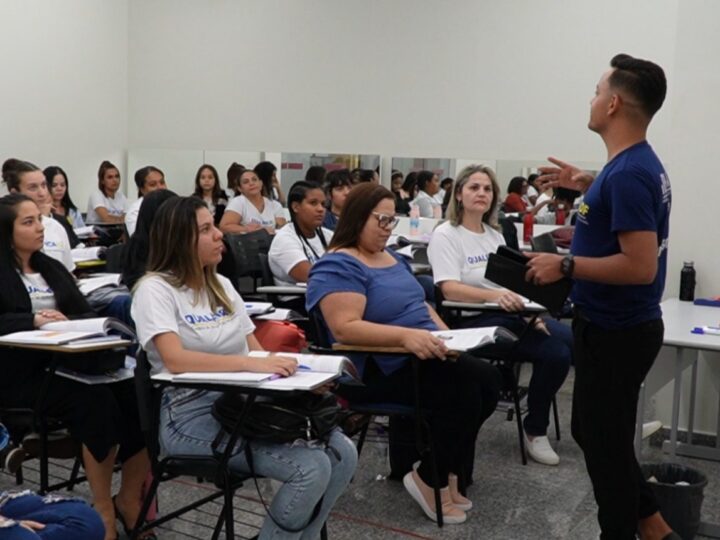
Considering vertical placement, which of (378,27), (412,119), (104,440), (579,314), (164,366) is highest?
(378,27)

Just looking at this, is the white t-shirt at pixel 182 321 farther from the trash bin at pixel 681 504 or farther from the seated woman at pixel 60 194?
the seated woman at pixel 60 194

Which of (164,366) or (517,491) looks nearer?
(164,366)

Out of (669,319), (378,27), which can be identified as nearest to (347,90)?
(378,27)

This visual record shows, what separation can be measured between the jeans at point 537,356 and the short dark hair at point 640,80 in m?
1.64

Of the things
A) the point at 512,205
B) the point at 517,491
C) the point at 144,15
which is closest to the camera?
the point at 517,491

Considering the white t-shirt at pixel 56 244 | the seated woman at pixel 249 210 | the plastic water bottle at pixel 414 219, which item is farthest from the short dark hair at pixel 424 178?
the white t-shirt at pixel 56 244

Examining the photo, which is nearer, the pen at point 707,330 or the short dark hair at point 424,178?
the pen at point 707,330

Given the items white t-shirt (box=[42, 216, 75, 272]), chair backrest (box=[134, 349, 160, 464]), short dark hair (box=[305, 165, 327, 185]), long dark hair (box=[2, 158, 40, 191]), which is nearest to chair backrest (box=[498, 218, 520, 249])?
white t-shirt (box=[42, 216, 75, 272])

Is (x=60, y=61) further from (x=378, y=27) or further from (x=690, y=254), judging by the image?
(x=690, y=254)

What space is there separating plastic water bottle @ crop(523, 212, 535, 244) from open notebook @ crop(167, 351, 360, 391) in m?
4.67

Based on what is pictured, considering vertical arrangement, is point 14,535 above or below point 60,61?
below

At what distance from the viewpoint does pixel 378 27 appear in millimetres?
8117

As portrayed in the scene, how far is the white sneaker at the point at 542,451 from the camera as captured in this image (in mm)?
4074

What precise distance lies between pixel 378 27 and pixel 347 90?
25.1 inches
